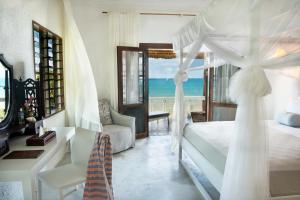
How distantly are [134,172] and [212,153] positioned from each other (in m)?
1.30

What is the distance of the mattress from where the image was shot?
163 cm

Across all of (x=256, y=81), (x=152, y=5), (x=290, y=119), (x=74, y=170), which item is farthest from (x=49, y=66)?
(x=290, y=119)

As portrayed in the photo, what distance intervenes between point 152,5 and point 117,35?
2.88ft

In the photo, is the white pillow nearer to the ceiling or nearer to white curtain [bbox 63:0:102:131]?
the ceiling

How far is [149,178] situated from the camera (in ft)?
9.68

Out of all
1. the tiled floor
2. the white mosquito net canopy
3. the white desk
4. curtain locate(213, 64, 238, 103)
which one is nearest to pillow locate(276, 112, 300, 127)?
curtain locate(213, 64, 238, 103)

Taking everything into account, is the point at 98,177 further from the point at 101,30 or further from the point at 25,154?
the point at 101,30

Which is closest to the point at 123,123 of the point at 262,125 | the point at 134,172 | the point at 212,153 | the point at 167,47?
the point at 134,172

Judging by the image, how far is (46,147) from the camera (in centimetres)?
193

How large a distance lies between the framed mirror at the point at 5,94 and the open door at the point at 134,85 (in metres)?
2.56

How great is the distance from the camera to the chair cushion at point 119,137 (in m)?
3.81

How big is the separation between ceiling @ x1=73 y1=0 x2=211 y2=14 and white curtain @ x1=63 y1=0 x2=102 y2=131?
2.84 feet

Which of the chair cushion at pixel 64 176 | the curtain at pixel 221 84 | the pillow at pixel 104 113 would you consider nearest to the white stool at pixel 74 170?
the chair cushion at pixel 64 176

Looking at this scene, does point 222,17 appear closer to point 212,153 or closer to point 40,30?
point 212,153
